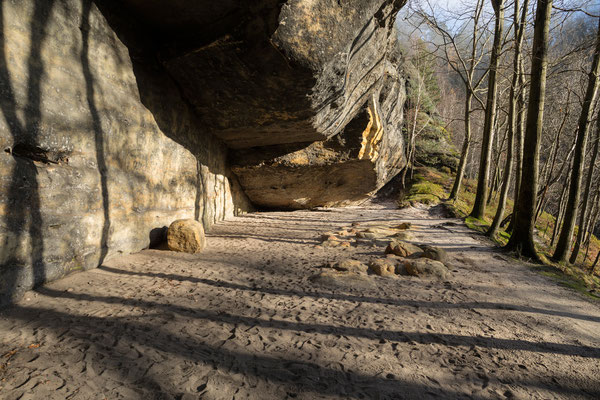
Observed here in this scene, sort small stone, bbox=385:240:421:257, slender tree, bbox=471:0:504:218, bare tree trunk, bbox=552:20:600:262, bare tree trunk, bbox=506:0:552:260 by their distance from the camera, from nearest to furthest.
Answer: small stone, bbox=385:240:421:257 → bare tree trunk, bbox=506:0:552:260 → bare tree trunk, bbox=552:20:600:262 → slender tree, bbox=471:0:504:218

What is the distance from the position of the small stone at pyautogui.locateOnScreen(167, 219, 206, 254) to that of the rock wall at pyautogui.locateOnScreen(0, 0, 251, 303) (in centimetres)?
43

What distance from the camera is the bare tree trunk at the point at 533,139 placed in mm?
5535

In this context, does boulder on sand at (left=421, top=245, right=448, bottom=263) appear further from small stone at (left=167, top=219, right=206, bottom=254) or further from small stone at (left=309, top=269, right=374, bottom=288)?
small stone at (left=167, top=219, right=206, bottom=254)

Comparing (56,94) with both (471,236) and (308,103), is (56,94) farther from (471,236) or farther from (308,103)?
(471,236)

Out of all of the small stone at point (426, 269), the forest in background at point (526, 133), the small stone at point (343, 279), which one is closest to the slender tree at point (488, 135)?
the forest in background at point (526, 133)

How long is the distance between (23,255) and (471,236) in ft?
27.6

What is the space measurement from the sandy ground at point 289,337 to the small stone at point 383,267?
157 millimetres

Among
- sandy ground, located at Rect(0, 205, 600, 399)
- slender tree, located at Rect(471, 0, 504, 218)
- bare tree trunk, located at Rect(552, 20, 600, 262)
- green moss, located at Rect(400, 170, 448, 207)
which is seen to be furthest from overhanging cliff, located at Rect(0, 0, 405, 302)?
green moss, located at Rect(400, 170, 448, 207)

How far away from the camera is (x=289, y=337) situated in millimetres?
2344

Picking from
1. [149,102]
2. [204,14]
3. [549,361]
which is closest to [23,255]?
[149,102]

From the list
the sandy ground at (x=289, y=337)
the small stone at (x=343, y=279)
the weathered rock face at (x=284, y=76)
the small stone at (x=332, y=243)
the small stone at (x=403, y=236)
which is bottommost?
the sandy ground at (x=289, y=337)

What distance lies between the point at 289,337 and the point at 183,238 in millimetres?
3158

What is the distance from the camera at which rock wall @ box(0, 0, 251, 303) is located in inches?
108

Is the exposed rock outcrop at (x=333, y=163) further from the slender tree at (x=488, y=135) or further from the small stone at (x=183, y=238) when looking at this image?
the small stone at (x=183, y=238)
